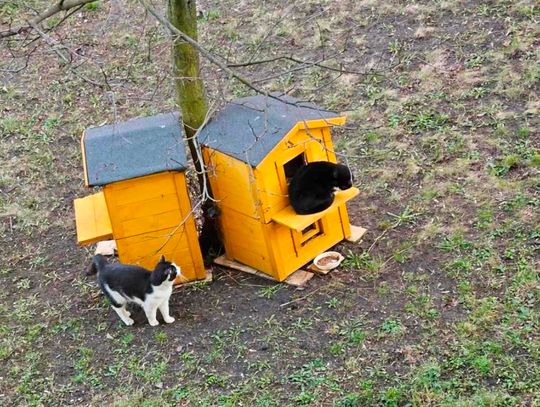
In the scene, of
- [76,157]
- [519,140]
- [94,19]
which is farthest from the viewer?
[94,19]

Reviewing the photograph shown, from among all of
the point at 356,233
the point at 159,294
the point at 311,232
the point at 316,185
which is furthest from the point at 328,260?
the point at 159,294

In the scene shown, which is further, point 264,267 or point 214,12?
point 214,12

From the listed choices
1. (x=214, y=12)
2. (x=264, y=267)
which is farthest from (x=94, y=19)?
(x=264, y=267)

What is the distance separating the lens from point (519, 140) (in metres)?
6.49

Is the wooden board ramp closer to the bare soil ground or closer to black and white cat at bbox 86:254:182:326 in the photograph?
the bare soil ground

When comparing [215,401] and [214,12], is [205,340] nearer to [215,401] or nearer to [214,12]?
[215,401]

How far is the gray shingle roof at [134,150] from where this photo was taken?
16.9 ft

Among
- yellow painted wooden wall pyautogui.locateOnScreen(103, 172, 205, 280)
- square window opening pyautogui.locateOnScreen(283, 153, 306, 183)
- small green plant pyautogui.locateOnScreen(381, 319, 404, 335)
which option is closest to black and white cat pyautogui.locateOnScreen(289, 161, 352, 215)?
square window opening pyautogui.locateOnScreen(283, 153, 306, 183)

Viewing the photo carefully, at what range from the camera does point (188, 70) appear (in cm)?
534

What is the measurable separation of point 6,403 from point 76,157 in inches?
124

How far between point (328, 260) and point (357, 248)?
27 cm

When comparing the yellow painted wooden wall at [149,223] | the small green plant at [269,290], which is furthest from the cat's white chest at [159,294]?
the small green plant at [269,290]

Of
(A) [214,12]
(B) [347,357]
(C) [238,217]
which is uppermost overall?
(A) [214,12]

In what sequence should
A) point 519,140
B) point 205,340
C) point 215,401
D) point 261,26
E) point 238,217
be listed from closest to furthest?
point 215,401, point 205,340, point 238,217, point 519,140, point 261,26
